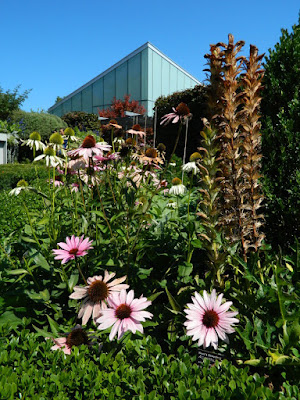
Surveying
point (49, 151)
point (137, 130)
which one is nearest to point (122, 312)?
point (49, 151)

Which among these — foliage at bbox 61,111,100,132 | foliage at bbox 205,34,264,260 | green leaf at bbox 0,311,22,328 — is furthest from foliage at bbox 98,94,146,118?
green leaf at bbox 0,311,22,328

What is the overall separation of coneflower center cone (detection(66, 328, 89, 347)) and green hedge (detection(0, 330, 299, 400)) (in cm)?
9

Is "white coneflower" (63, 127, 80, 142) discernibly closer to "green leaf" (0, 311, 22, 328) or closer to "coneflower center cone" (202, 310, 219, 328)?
"green leaf" (0, 311, 22, 328)

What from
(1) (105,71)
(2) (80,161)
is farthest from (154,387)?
(1) (105,71)

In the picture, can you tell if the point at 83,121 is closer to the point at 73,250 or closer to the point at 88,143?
the point at 88,143

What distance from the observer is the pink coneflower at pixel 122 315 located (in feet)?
5.70

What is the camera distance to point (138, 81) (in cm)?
2477

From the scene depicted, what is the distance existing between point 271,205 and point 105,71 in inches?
999

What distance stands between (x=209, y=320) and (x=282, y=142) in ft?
6.30

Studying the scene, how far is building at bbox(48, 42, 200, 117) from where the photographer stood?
79.7 feet

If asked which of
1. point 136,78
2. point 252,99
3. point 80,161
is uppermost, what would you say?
point 136,78

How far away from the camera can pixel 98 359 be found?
185 centimetres

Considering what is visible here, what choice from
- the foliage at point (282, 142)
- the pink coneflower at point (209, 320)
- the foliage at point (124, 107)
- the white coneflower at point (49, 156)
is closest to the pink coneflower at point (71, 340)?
the pink coneflower at point (209, 320)

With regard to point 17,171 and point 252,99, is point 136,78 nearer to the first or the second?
point 17,171
